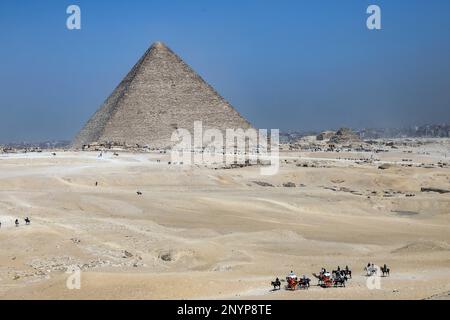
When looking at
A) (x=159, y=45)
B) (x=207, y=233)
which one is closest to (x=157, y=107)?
(x=159, y=45)

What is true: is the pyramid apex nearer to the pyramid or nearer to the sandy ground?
the pyramid

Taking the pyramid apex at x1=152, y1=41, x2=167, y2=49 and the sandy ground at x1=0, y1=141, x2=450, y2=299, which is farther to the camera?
the pyramid apex at x1=152, y1=41, x2=167, y2=49

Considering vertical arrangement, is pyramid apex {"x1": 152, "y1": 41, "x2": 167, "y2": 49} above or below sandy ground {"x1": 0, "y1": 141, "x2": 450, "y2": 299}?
above

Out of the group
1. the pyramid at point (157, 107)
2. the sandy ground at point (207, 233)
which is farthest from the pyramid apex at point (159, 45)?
the sandy ground at point (207, 233)

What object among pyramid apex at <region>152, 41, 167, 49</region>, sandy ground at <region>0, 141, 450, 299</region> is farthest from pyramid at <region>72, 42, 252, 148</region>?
sandy ground at <region>0, 141, 450, 299</region>

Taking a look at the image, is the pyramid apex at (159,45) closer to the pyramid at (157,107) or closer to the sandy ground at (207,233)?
the pyramid at (157,107)
